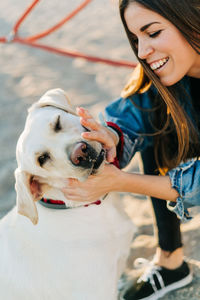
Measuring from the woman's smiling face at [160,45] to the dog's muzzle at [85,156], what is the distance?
0.48 meters

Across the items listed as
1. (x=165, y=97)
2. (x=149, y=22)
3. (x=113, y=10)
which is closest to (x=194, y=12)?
(x=149, y=22)

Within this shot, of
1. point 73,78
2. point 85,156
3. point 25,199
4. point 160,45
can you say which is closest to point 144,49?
point 160,45

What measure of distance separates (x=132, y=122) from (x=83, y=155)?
0.52 metres

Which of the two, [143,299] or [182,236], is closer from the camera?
[143,299]

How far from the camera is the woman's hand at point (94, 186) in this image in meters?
1.65

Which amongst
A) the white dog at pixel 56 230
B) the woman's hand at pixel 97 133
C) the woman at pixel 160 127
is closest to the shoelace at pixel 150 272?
the woman at pixel 160 127

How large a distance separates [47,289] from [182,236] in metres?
0.90

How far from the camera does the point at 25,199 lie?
5.12 feet

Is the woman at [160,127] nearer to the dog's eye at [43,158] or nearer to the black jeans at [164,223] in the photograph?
the black jeans at [164,223]

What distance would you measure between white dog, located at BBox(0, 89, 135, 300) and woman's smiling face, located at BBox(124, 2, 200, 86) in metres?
0.43

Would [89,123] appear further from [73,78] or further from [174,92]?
[73,78]

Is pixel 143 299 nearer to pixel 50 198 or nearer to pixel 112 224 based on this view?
pixel 112 224

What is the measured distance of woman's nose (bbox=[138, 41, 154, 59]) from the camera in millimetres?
1716

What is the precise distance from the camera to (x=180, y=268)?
81.6 inches
